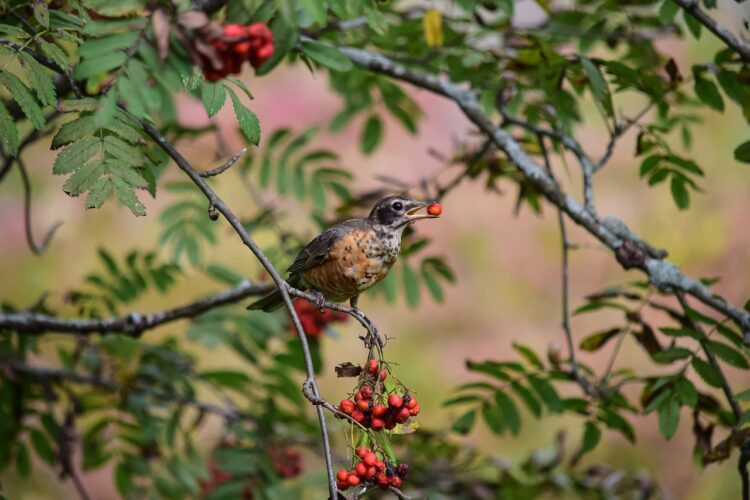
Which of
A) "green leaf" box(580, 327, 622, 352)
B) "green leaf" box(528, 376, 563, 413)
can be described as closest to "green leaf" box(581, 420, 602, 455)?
"green leaf" box(528, 376, 563, 413)

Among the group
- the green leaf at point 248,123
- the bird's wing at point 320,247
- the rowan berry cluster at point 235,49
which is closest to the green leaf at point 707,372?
the bird's wing at point 320,247

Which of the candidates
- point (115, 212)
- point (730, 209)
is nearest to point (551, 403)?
point (730, 209)

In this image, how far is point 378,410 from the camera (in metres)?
1.75

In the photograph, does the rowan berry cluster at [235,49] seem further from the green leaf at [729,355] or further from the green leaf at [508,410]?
the green leaf at [508,410]

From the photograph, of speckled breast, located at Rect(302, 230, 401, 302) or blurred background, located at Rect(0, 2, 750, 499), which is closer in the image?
speckled breast, located at Rect(302, 230, 401, 302)

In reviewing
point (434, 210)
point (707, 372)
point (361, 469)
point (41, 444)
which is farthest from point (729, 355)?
point (41, 444)

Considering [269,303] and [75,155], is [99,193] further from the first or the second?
[269,303]

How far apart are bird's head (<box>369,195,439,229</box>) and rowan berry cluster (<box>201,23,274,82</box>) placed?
1105 mm

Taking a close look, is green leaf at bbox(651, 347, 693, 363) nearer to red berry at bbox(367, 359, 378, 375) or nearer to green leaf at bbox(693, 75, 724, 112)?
green leaf at bbox(693, 75, 724, 112)

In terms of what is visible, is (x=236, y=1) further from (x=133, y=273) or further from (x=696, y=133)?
(x=696, y=133)

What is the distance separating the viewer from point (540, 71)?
2668 millimetres

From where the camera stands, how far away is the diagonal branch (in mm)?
2463

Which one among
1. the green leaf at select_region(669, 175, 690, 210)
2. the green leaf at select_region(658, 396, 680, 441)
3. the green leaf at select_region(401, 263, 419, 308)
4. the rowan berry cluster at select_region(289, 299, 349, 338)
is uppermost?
the green leaf at select_region(401, 263, 419, 308)

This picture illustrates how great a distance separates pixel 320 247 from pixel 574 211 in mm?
715
